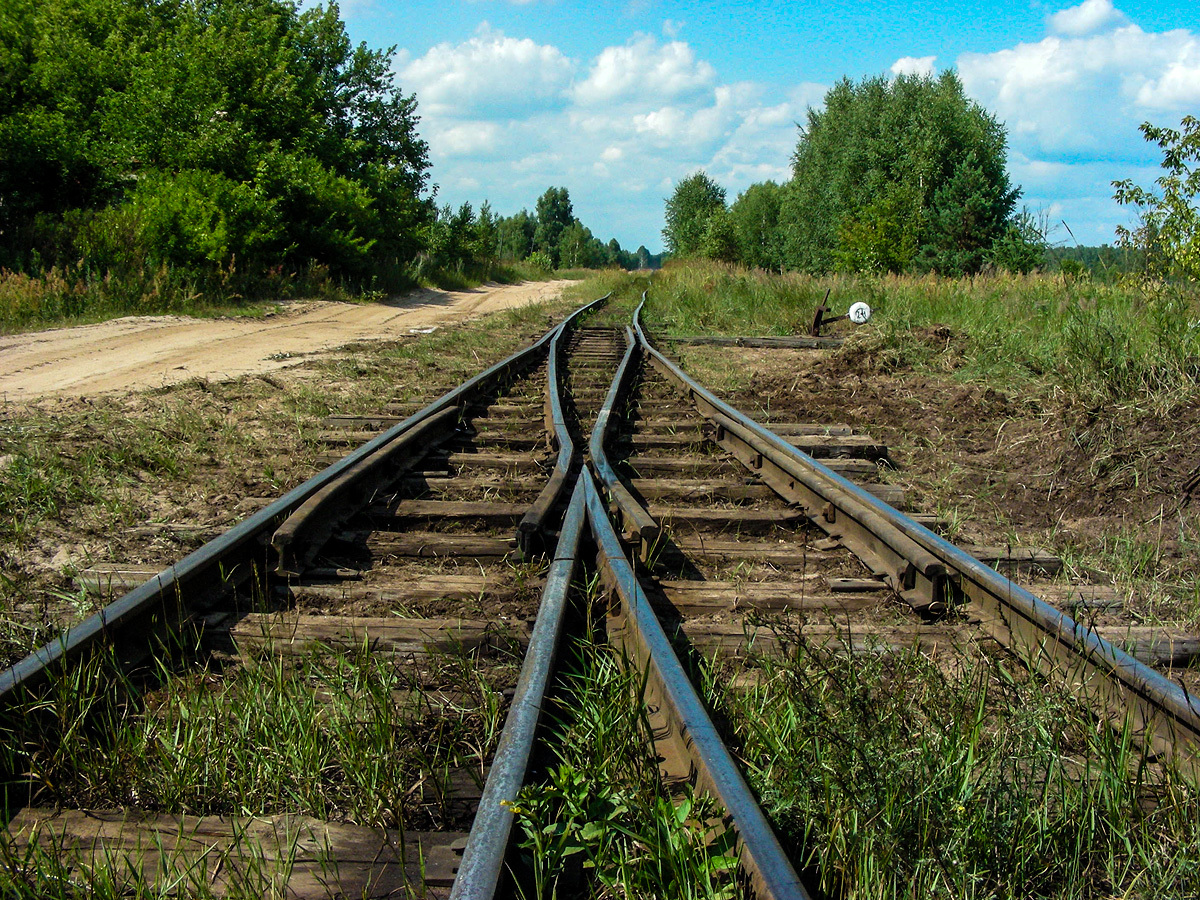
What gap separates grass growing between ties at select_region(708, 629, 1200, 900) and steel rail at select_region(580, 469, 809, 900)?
146 mm

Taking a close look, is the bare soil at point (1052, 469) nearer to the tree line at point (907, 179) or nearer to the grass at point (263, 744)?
the grass at point (263, 744)

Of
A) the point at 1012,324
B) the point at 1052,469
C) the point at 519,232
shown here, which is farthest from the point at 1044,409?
the point at 519,232

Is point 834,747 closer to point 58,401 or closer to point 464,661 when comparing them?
point 464,661

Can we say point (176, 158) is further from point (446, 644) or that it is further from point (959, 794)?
point (959, 794)

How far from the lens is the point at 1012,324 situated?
28.5 feet

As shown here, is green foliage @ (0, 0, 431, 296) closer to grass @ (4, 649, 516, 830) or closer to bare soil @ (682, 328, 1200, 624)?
bare soil @ (682, 328, 1200, 624)

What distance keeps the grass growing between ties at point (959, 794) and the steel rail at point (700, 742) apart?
0.48 feet

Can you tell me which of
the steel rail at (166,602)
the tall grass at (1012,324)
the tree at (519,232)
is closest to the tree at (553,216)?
the tree at (519,232)

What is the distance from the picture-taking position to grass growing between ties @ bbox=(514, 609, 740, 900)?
149 centimetres

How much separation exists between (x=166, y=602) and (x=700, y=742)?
1.79m

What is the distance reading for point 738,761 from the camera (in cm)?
194

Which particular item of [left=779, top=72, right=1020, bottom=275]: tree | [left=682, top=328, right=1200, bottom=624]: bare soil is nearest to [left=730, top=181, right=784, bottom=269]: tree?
[left=779, top=72, right=1020, bottom=275]: tree

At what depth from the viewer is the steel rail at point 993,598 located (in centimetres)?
207

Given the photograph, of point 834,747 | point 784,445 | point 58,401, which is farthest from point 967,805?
point 58,401
